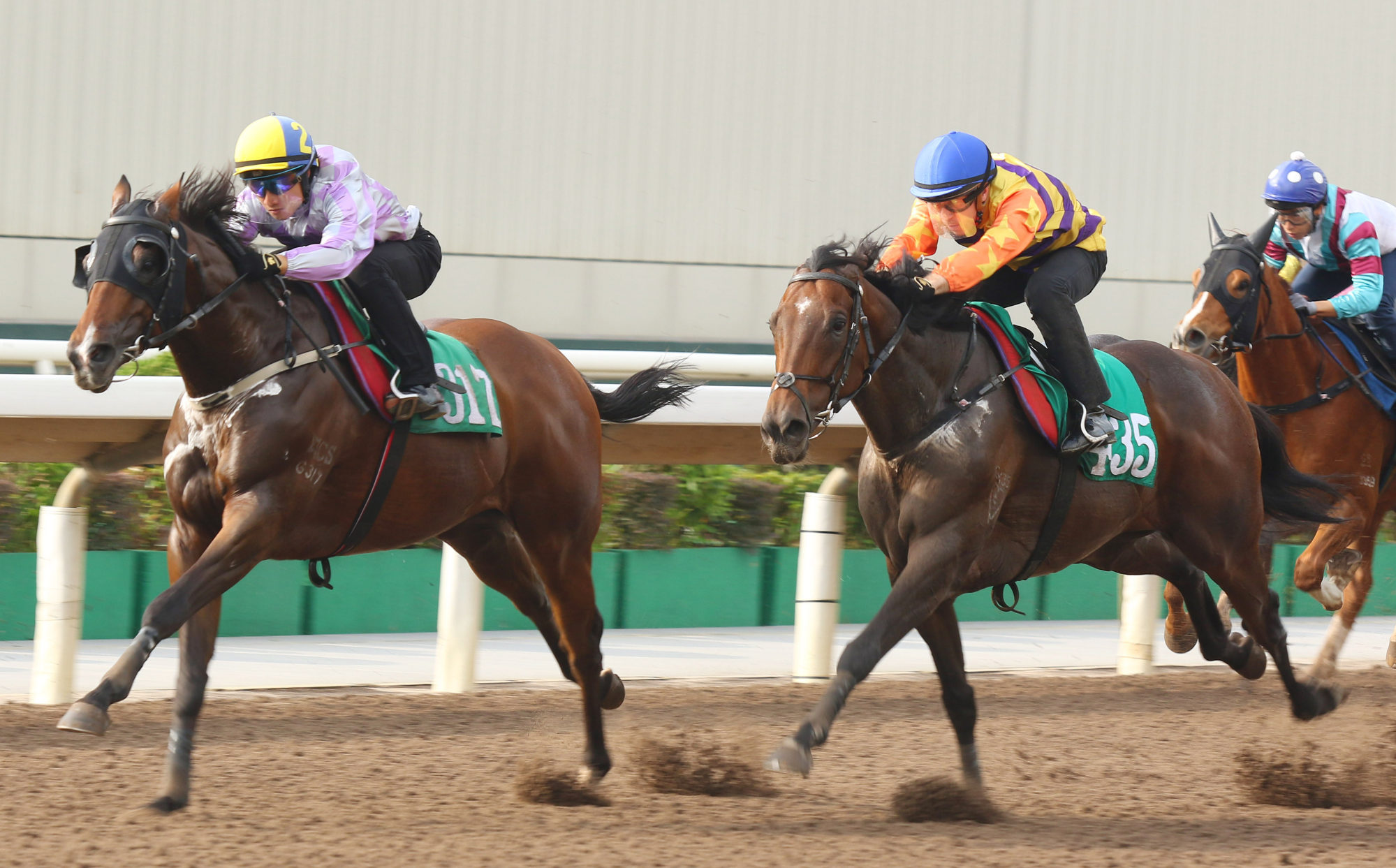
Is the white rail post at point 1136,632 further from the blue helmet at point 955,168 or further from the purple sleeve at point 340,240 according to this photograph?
the purple sleeve at point 340,240

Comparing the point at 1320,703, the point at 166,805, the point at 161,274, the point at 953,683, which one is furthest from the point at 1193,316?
the point at 166,805

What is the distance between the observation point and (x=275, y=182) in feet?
15.4

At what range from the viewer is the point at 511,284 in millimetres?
13906

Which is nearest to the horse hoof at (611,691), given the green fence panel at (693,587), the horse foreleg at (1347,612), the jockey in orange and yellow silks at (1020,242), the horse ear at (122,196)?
the jockey in orange and yellow silks at (1020,242)

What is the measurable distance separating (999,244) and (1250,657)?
80.8 inches

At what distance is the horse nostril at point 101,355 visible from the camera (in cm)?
412

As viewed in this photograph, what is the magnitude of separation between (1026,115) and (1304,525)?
31.0 ft

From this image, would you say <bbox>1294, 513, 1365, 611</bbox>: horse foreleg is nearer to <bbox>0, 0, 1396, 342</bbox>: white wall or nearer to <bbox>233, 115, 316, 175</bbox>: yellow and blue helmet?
<bbox>233, 115, 316, 175</bbox>: yellow and blue helmet

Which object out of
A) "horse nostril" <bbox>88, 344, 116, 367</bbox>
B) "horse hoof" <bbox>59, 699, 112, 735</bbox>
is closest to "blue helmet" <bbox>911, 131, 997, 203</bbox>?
"horse nostril" <bbox>88, 344, 116, 367</bbox>

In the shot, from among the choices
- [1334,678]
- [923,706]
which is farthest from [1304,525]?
[923,706]

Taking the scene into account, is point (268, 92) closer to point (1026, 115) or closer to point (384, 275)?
point (1026, 115)

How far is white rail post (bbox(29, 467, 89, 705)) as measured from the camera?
219 inches

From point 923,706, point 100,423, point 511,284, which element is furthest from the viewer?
point 511,284

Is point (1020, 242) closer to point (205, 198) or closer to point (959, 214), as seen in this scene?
point (959, 214)
